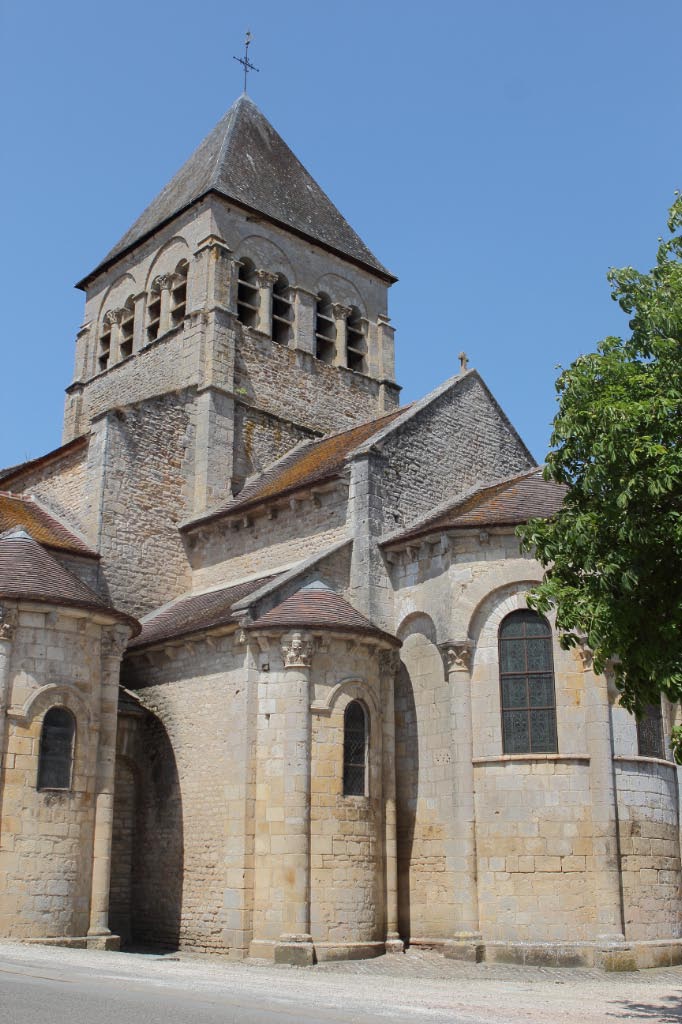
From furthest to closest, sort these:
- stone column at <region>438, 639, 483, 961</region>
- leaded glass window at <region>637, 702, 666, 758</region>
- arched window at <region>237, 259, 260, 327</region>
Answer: arched window at <region>237, 259, 260, 327</region>
leaded glass window at <region>637, 702, 666, 758</region>
stone column at <region>438, 639, 483, 961</region>

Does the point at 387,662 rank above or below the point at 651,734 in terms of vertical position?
above

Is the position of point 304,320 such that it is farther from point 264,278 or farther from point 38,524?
point 38,524

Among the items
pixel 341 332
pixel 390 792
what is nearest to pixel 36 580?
pixel 390 792

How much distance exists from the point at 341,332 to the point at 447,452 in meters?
8.61

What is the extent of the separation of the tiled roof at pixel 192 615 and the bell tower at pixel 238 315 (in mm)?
2886

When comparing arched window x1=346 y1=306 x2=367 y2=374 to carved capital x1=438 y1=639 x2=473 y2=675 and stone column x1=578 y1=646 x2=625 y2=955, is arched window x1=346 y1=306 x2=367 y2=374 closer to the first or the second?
carved capital x1=438 y1=639 x2=473 y2=675

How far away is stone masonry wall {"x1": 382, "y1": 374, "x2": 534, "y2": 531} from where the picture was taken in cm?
1962

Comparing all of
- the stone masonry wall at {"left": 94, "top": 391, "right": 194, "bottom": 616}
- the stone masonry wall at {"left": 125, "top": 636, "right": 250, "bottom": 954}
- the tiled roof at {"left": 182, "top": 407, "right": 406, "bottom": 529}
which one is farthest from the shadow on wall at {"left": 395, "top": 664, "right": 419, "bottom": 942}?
the stone masonry wall at {"left": 94, "top": 391, "right": 194, "bottom": 616}

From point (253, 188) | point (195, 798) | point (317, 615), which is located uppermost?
point (253, 188)

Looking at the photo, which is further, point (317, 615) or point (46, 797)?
point (317, 615)

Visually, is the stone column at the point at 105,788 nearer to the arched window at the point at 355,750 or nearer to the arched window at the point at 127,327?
the arched window at the point at 355,750

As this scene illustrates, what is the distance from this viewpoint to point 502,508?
A: 1775 cm

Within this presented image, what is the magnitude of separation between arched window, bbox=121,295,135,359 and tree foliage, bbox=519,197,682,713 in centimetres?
1907

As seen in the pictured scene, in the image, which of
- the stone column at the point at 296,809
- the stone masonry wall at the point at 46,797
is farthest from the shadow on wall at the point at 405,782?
the stone masonry wall at the point at 46,797
